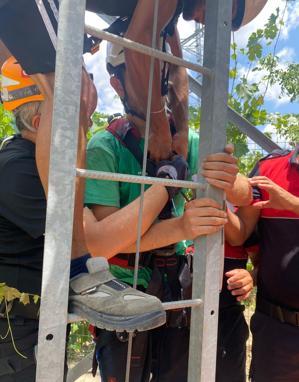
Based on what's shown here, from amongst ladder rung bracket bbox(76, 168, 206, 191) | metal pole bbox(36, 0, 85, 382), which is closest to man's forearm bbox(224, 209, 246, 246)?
ladder rung bracket bbox(76, 168, 206, 191)

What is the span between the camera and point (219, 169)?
1199 mm

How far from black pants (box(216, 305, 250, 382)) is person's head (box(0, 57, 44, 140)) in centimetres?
123

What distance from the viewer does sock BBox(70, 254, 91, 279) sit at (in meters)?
1.09

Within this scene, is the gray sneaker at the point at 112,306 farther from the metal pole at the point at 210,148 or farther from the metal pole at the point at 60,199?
the metal pole at the point at 210,148

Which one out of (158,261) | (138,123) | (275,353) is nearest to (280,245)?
(275,353)

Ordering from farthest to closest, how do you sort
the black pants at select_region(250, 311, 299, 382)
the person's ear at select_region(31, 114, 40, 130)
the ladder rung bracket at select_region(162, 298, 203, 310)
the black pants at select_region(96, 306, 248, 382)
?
the black pants at select_region(250, 311, 299, 382), the person's ear at select_region(31, 114, 40, 130), the black pants at select_region(96, 306, 248, 382), the ladder rung bracket at select_region(162, 298, 203, 310)

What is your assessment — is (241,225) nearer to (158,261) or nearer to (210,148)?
(158,261)

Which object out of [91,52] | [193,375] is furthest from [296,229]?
[91,52]

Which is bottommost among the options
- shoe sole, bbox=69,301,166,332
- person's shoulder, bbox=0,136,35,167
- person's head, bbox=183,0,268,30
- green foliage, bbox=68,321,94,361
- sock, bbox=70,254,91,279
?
green foliage, bbox=68,321,94,361

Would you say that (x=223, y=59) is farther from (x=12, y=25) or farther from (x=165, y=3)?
(x=12, y=25)

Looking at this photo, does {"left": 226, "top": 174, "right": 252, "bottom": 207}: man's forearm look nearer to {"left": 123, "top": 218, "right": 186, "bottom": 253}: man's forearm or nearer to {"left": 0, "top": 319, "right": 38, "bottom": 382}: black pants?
{"left": 123, "top": 218, "right": 186, "bottom": 253}: man's forearm

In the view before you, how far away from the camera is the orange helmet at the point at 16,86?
1756mm

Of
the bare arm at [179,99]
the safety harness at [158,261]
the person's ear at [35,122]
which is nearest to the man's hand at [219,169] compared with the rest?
the safety harness at [158,261]

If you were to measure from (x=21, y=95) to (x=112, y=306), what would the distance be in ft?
3.72
